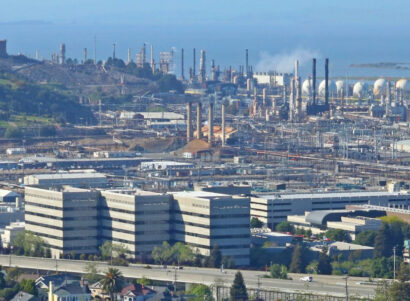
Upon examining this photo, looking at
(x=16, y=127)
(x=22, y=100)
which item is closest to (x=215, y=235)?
(x=16, y=127)

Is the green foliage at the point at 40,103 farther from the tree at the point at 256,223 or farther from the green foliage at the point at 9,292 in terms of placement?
the green foliage at the point at 9,292

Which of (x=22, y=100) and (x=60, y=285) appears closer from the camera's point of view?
(x=60, y=285)

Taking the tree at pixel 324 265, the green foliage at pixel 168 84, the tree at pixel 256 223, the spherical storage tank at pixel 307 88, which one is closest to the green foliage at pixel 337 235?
the tree at pixel 256 223

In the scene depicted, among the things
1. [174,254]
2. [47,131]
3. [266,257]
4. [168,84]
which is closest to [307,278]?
[266,257]

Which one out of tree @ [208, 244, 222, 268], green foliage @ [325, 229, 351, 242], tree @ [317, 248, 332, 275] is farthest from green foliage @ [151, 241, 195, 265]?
green foliage @ [325, 229, 351, 242]

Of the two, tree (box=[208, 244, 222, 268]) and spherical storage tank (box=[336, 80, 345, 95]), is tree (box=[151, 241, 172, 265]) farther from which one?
spherical storage tank (box=[336, 80, 345, 95])

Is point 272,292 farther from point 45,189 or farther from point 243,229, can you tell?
point 45,189
